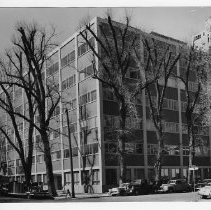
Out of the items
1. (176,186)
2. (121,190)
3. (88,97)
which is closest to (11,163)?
(88,97)

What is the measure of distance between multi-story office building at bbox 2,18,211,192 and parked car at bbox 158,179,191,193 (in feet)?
18.8

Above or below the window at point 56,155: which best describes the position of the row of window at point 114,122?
above

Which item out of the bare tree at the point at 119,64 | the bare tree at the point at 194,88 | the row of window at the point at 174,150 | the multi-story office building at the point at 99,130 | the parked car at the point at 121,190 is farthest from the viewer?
the row of window at the point at 174,150

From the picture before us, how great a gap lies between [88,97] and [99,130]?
342 centimetres

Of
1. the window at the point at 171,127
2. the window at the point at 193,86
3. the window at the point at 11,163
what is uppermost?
the window at the point at 193,86

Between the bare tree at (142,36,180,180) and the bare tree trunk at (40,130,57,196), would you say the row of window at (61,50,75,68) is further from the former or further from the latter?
the bare tree trunk at (40,130,57,196)

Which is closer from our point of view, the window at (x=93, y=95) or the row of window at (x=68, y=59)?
the window at (x=93, y=95)

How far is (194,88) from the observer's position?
138 feet

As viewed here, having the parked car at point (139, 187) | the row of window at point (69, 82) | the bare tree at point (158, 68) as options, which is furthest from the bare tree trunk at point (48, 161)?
the row of window at point (69, 82)

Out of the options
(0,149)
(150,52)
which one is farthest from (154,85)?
(0,149)

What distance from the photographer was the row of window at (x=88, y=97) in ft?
137

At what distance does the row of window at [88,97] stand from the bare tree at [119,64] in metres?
2.89

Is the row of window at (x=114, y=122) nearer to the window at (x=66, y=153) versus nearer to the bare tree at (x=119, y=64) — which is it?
the bare tree at (x=119, y=64)

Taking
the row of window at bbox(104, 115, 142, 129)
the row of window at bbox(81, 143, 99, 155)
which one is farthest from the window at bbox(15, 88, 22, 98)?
the row of window at bbox(104, 115, 142, 129)
